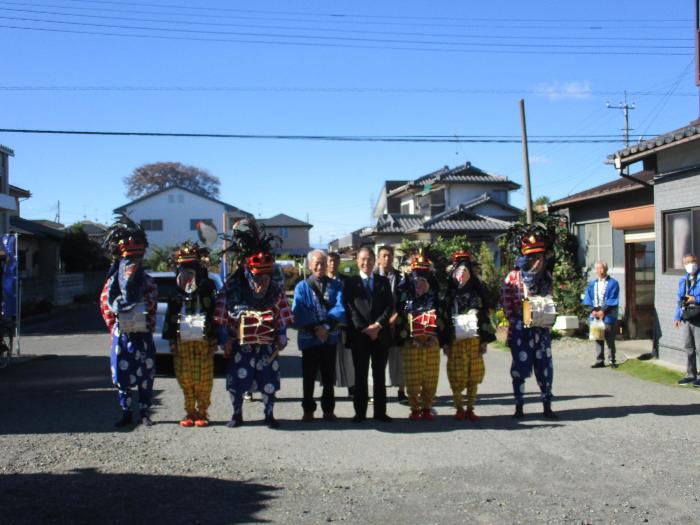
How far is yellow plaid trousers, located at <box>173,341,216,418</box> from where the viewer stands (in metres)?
7.07

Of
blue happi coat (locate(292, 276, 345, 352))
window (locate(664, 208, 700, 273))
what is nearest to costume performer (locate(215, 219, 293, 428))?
blue happi coat (locate(292, 276, 345, 352))

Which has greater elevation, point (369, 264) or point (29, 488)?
point (369, 264)

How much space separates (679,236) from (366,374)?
642cm

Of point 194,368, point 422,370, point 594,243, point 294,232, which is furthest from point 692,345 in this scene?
point 294,232

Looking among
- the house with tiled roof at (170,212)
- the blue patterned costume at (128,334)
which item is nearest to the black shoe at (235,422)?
the blue patterned costume at (128,334)

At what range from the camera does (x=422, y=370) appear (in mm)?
7438

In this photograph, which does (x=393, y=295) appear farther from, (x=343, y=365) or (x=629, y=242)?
(x=629, y=242)

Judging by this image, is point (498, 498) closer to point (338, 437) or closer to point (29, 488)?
point (338, 437)

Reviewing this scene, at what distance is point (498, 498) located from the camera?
4938 mm

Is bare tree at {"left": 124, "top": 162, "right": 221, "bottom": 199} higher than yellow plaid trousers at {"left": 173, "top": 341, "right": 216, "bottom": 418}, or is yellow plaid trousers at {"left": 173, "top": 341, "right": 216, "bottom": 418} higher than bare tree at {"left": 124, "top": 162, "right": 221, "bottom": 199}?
bare tree at {"left": 124, "top": 162, "right": 221, "bottom": 199}

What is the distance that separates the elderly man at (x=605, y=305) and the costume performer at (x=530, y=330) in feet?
14.7

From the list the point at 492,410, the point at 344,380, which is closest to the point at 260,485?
the point at 344,380

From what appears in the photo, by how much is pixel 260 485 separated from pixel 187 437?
173 cm

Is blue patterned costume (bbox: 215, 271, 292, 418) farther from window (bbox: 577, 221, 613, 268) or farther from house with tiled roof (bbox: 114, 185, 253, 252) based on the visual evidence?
house with tiled roof (bbox: 114, 185, 253, 252)
